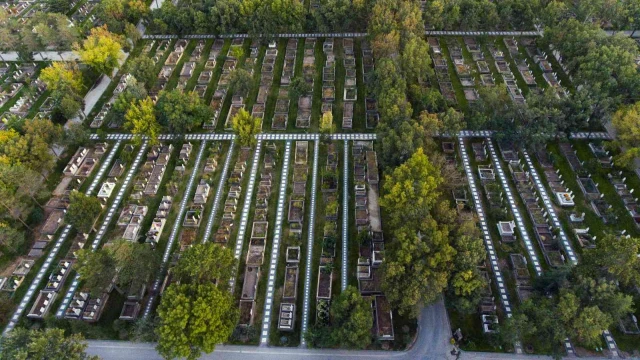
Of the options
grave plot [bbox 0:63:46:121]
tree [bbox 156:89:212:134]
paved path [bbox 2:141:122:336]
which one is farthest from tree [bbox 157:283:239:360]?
grave plot [bbox 0:63:46:121]

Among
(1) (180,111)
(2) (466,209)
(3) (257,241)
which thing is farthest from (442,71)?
(3) (257,241)

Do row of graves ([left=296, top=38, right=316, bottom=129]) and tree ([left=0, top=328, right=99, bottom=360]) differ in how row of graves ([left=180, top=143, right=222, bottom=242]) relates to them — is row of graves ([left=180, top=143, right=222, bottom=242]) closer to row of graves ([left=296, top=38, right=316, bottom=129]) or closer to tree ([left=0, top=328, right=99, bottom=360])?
row of graves ([left=296, top=38, right=316, bottom=129])

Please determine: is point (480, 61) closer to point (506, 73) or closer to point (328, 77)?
point (506, 73)

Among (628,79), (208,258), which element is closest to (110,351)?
(208,258)

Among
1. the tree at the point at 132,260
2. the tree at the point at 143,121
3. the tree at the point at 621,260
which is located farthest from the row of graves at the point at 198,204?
the tree at the point at 621,260

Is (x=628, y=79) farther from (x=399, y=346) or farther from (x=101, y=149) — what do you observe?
(x=101, y=149)
